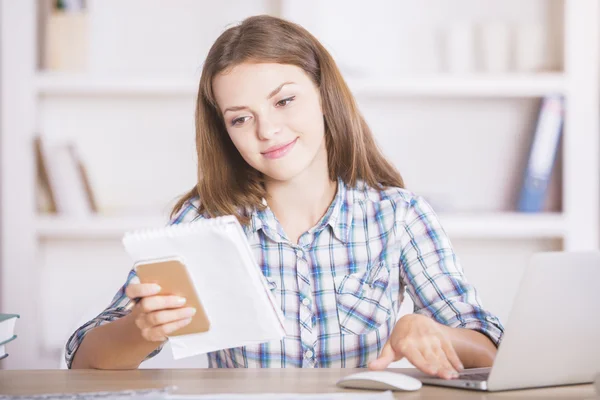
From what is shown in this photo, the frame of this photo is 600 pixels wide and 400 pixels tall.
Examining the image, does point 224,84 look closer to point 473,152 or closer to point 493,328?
point 493,328

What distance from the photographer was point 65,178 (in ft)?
8.16

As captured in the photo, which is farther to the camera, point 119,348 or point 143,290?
point 119,348

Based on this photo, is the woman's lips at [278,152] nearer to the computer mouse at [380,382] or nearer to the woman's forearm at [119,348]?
the woman's forearm at [119,348]

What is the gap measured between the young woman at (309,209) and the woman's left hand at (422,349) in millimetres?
203

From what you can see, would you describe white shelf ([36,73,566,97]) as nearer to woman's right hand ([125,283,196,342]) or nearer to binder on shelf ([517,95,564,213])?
binder on shelf ([517,95,564,213])

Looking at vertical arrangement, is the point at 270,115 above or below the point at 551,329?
above

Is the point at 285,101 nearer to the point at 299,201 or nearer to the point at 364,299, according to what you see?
the point at 299,201

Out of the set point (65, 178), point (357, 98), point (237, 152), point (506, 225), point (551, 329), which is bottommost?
point (506, 225)

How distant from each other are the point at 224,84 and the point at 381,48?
1.41 meters

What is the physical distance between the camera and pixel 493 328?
47.2 inches

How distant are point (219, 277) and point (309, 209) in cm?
52

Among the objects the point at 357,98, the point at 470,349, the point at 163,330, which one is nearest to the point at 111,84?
the point at 357,98

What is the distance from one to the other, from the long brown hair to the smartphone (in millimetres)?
439

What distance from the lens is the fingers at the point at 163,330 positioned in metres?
1.01
